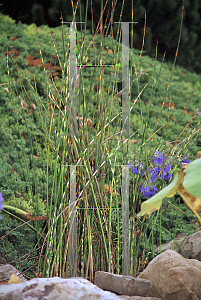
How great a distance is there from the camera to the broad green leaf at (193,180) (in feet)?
3.51

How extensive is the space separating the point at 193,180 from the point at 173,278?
727 millimetres

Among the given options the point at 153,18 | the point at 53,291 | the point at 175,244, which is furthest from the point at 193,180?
the point at 153,18

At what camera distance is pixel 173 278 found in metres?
1.60

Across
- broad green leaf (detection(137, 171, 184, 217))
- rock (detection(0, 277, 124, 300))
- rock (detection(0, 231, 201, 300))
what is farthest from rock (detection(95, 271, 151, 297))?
broad green leaf (detection(137, 171, 184, 217))

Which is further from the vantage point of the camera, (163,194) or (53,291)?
(53,291)

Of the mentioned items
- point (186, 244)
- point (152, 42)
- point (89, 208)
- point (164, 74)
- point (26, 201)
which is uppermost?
point (152, 42)

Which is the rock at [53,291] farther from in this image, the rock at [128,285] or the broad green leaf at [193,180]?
the broad green leaf at [193,180]

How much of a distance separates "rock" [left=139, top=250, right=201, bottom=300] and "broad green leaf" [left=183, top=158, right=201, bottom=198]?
0.71 metres

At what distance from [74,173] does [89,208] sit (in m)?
0.20

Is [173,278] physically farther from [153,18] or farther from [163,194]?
[153,18]

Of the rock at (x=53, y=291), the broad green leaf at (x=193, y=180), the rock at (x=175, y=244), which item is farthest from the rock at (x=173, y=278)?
the broad green leaf at (x=193, y=180)

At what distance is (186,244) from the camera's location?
212 cm

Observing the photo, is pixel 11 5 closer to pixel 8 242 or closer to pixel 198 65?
pixel 198 65

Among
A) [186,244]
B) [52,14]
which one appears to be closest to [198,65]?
[52,14]
